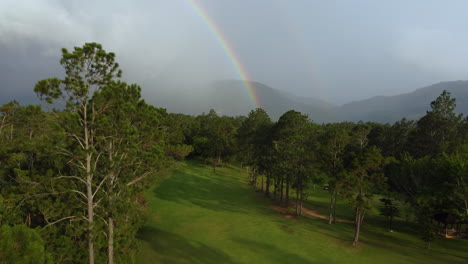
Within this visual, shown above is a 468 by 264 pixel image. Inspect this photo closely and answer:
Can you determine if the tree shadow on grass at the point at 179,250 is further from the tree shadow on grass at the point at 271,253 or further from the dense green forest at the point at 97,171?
the dense green forest at the point at 97,171

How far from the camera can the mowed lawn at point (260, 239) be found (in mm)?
19531

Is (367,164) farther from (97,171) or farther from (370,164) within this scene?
(97,171)

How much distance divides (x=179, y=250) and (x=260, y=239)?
7.48 m

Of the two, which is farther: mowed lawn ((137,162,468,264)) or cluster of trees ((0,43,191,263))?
mowed lawn ((137,162,468,264))

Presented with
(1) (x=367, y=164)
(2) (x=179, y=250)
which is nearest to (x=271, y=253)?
(2) (x=179, y=250)

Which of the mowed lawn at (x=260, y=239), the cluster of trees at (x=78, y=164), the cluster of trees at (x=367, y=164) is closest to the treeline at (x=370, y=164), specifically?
the cluster of trees at (x=367, y=164)

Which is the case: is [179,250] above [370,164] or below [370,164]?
below

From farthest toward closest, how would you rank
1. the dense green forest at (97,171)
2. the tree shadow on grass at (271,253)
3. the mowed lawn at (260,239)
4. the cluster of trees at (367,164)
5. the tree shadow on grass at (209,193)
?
the tree shadow on grass at (209,193) < the cluster of trees at (367,164) < the mowed lawn at (260,239) < the tree shadow on grass at (271,253) < the dense green forest at (97,171)

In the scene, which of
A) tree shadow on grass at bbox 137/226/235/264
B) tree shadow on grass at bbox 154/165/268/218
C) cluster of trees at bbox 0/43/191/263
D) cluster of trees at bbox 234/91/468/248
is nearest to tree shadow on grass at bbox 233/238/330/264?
tree shadow on grass at bbox 137/226/235/264

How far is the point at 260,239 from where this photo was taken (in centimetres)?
2252

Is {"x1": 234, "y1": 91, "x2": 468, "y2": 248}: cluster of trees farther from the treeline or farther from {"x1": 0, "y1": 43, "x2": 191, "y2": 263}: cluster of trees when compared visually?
{"x1": 0, "y1": 43, "x2": 191, "y2": 263}: cluster of trees

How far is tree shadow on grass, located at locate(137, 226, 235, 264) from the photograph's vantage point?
1875cm

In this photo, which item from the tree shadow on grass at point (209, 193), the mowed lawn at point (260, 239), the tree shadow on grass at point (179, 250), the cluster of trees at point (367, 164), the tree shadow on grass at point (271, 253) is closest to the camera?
the tree shadow on grass at point (179, 250)

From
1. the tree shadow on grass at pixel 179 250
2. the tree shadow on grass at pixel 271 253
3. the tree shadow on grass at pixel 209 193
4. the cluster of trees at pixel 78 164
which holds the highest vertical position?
the cluster of trees at pixel 78 164
